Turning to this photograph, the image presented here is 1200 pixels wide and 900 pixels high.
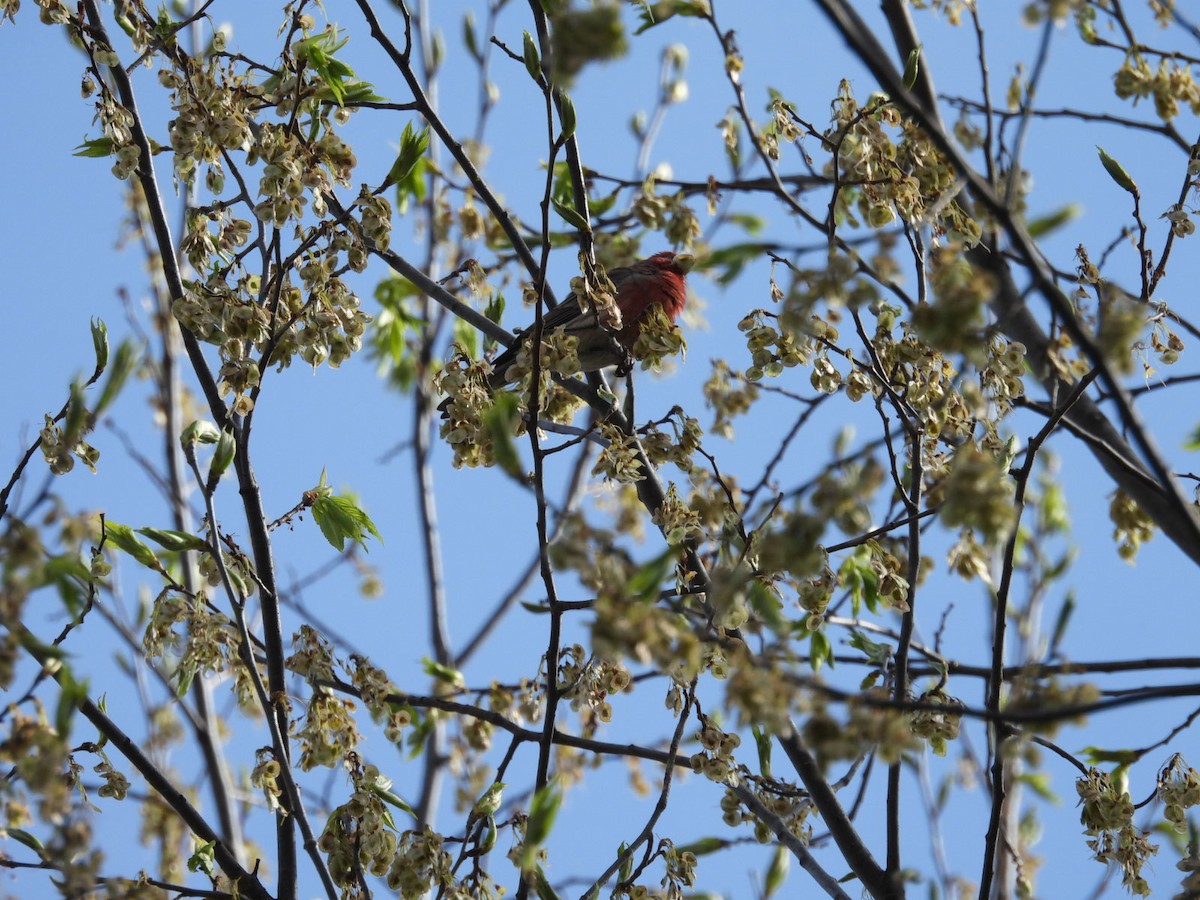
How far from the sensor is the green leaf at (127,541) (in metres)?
3.91

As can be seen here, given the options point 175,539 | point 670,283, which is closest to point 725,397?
point 670,283

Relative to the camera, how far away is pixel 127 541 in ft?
12.9

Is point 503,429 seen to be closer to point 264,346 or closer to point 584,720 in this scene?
point 264,346

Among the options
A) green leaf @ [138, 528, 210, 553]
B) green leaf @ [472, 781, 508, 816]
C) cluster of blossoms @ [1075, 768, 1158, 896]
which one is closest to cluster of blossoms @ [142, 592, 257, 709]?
green leaf @ [138, 528, 210, 553]

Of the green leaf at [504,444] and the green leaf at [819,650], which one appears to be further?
the green leaf at [819,650]

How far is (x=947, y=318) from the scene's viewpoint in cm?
227

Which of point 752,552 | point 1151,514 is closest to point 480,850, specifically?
point 752,552

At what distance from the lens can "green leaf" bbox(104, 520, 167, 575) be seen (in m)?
3.91

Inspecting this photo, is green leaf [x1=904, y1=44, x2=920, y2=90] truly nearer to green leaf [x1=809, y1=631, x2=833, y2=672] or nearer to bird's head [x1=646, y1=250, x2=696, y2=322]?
green leaf [x1=809, y1=631, x2=833, y2=672]

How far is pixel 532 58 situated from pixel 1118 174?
2258mm

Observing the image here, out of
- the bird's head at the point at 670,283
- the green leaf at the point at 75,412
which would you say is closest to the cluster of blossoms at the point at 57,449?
the green leaf at the point at 75,412

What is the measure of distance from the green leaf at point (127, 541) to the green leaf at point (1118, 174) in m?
3.62

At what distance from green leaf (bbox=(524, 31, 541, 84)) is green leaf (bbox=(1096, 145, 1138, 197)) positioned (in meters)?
2.22

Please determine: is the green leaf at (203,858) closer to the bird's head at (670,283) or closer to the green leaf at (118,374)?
the green leaf at (118,374)
